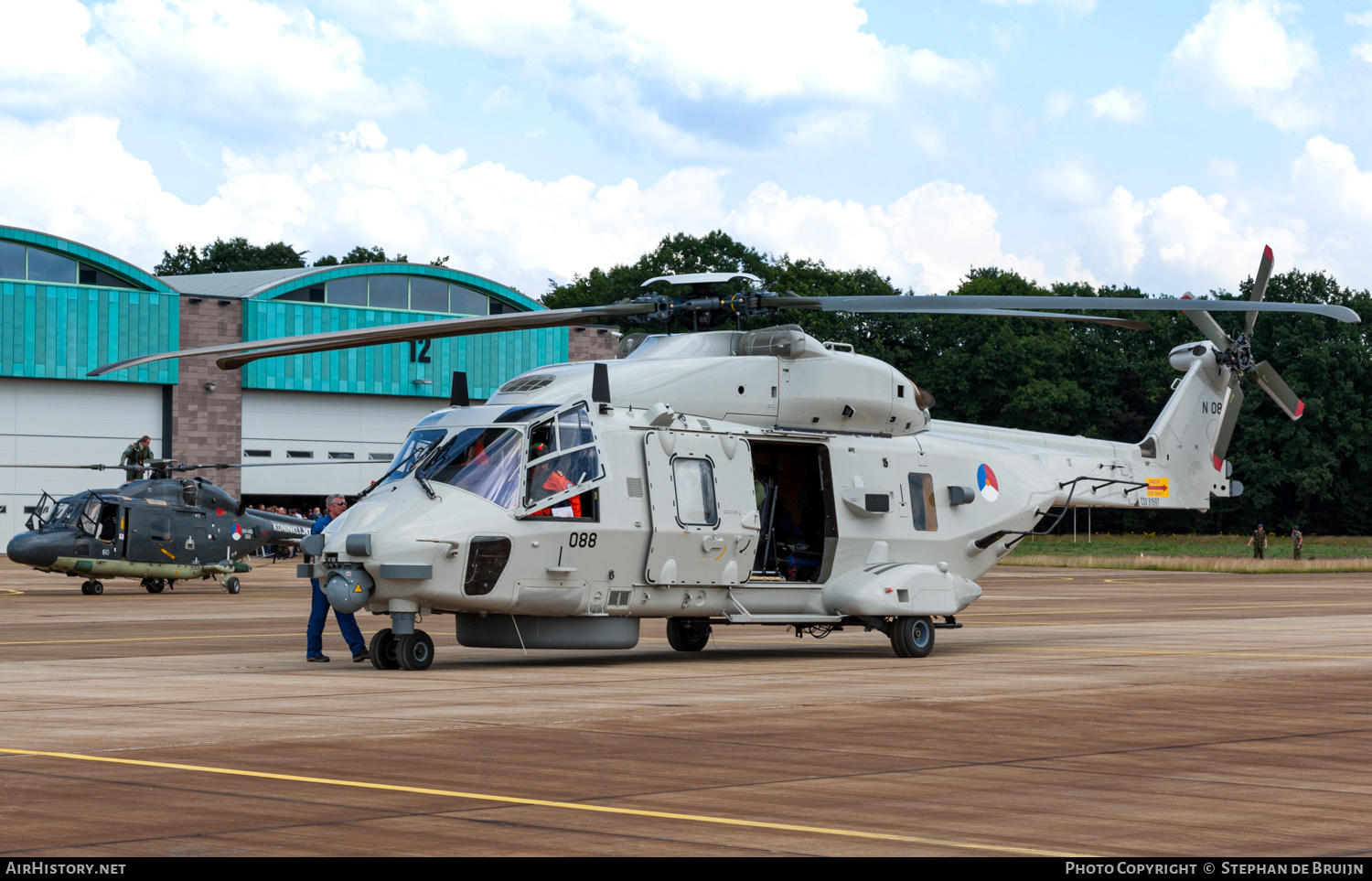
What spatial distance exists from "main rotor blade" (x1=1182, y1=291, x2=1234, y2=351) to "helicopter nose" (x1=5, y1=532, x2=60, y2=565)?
960 inches

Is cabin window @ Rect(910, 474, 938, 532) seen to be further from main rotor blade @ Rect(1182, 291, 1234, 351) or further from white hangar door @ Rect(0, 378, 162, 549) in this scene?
white hangar door @ Rect(0, 378, 162, 549)

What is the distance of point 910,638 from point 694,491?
11.5 feet

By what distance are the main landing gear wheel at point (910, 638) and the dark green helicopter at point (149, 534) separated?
740 inches

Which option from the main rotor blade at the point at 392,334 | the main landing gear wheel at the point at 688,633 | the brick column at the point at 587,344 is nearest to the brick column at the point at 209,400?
the brick column at the point at 587,344

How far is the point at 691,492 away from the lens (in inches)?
699

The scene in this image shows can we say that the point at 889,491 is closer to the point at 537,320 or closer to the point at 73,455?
the point at 537,320

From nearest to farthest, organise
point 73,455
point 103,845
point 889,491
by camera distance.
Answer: point 103,845
point 889,491
point 73,455

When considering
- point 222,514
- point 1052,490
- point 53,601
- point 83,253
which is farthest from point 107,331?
point 1052,490

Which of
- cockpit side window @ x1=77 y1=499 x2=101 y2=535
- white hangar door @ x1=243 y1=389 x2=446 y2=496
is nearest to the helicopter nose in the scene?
cockpit side window @ x1=77 y1=499 x2=101 y2=535

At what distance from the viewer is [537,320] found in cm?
1667

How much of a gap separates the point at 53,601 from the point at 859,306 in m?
22.0

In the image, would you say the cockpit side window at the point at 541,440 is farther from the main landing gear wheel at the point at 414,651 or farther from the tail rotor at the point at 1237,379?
the tail rotor at the point at 1237,379

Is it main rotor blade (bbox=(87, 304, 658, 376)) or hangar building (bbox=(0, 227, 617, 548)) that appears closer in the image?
main rotor blade (bbox=(87, 304, 658, 376))

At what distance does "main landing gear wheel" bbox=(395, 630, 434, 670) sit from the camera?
16.4m
